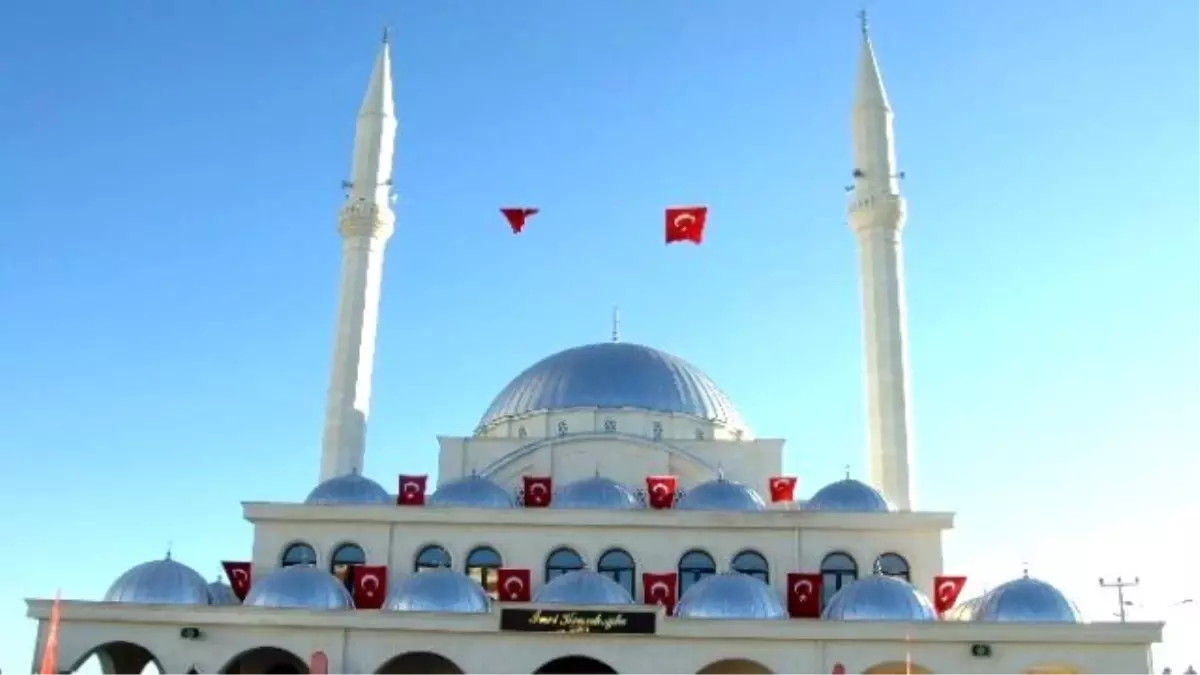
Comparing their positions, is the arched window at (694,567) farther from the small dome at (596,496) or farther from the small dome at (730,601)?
the small dome at (730,601)

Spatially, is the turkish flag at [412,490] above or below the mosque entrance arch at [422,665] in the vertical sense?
above

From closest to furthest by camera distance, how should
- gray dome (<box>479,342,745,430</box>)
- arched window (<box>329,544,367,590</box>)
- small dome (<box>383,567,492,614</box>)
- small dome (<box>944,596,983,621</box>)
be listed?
small dome (<box>383,567,492,614</box>) → small dome (<box>944,596,983,621</box>) → arched window (<box>329,544,367,590</box>) → gray dome (<box>479,342,745,430</box>)

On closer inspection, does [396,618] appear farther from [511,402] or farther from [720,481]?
[511,402]

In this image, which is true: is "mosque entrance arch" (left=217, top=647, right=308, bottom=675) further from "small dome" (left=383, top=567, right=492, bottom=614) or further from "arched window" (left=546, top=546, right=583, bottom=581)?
"arched window" (left=546, top=546, right=583, bottom=581)

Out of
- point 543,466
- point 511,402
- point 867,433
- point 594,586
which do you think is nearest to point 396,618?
point 594,586

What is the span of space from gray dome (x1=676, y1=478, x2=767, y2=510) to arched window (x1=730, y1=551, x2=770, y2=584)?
1.17 metres

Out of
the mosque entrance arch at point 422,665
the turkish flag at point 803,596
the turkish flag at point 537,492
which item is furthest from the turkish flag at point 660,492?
the mosque entrance arch at point 422,665

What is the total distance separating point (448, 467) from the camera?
34.6 m

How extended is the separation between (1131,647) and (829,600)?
6.48 metres

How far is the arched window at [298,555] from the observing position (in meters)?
29.5

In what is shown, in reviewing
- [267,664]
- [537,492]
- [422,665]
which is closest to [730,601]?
[537,492]

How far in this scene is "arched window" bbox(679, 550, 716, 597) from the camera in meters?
29.4

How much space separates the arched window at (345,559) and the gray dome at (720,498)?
7994 millimetres

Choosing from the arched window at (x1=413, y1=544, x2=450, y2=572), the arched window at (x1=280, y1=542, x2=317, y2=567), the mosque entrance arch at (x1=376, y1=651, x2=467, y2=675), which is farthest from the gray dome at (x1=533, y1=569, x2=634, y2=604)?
the arched window at (x1=280, y1=542, x2=317, y2=567)
